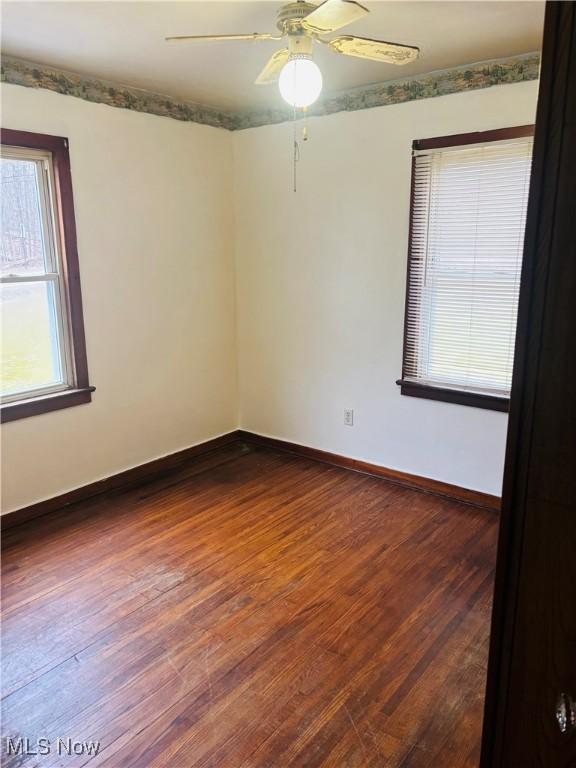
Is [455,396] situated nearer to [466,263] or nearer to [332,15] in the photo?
[466,263]

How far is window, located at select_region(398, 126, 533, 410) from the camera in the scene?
3047 mm

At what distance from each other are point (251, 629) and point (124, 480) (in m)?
1.73

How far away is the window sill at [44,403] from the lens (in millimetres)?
3086

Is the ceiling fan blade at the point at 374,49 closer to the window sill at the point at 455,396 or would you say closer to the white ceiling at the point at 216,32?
the white ceiling at the point at 216,32

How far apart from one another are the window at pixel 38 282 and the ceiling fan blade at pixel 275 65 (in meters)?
1.33

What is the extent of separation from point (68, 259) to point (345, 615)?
8.09 ft

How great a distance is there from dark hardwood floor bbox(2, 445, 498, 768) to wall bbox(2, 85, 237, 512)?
407 mm

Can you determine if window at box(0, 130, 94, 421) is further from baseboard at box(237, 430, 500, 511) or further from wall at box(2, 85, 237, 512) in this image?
baseboard at box(237, 430, 500, 511)

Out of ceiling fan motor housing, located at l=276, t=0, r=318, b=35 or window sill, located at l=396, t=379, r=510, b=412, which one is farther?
window sill, located at l=396, t=379, r=510, b=412

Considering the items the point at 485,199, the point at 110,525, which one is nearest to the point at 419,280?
the point at 485,199

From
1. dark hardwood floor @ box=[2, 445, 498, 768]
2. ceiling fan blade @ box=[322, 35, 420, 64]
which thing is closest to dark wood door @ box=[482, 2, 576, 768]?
dark hardwood floor @ box=[2, 445, 498, 768]

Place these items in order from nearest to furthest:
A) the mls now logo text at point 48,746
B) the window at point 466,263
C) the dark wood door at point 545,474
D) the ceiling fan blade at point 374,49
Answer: the dark wood door at point 545,474 < the mls now logo text at point 48,746 < the ceiling fan blade at point 374,49 < the window at point 466,263

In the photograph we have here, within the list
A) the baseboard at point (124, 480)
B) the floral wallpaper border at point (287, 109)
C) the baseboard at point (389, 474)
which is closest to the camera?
the floral wallpaper border at point (287, 109)

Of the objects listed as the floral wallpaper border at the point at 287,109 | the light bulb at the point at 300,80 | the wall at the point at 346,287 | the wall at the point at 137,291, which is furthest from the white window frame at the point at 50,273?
the light bulb at the point at 300,80
